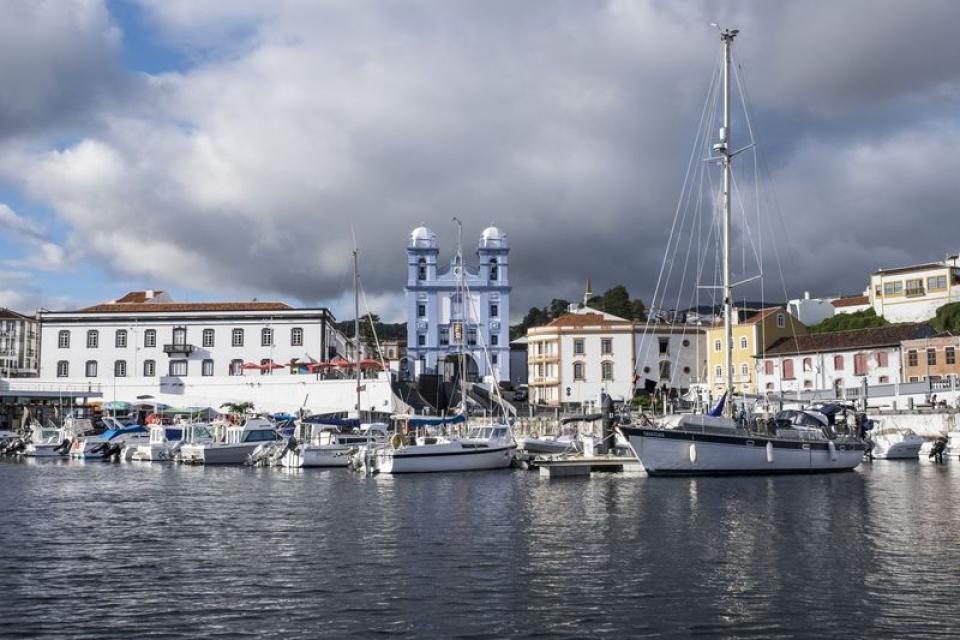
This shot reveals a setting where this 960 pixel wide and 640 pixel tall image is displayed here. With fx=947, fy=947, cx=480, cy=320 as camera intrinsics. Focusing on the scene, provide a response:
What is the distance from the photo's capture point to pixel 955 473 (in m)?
47.7

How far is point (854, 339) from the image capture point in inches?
3265

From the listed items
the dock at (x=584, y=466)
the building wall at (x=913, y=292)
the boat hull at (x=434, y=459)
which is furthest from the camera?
the building wall at (x=913, y=292)

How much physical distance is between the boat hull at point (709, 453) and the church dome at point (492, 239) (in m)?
65.1

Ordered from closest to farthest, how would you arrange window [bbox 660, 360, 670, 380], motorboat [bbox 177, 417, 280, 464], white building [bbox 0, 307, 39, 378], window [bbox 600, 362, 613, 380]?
motorboat [bbox 177, 417, 280, 464] → window [bbox 600, 362, 613, 380] → window [bbox 660, 360, 670, 380] → white building [bbox 0, 307, 39, 378]

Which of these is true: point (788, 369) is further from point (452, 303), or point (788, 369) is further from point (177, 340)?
point (177, 340)

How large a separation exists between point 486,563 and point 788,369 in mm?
71383

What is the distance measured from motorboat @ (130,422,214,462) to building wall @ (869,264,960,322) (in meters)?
69.8

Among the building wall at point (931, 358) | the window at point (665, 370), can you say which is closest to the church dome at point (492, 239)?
the window at point (665, 370)

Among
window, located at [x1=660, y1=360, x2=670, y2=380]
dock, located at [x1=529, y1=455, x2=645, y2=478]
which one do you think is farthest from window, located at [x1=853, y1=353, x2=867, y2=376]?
dock, located at [x1=529, y1=455, x2=645, y2=478]

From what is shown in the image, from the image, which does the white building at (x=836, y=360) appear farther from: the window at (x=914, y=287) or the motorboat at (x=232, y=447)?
the motorboat at (x=232, y=447)

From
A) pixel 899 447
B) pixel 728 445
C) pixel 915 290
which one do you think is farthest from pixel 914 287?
pixel 728 445

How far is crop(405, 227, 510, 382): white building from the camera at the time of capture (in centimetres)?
10419

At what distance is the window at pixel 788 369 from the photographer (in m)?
86.6

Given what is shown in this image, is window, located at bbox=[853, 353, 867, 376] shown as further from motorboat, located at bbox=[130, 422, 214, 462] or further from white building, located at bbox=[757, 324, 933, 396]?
motorboat, located at bbox=[130, 422, 214, 462]
